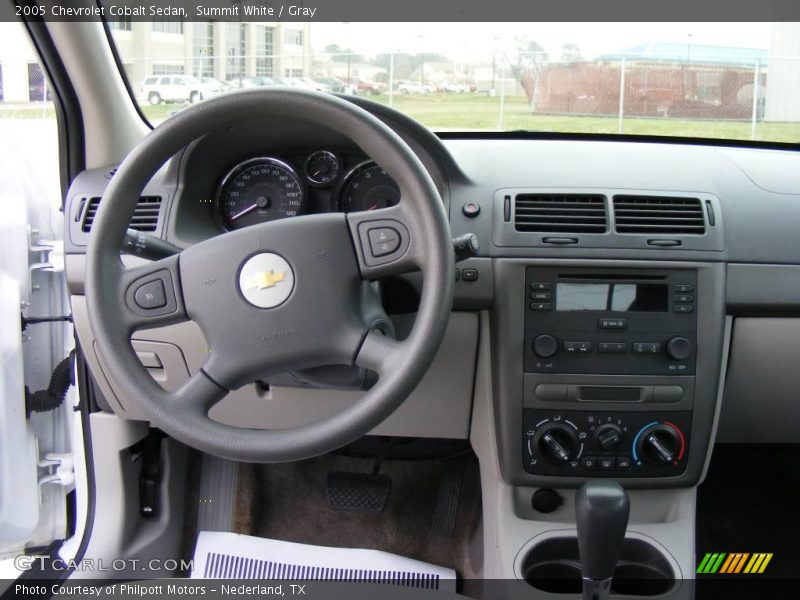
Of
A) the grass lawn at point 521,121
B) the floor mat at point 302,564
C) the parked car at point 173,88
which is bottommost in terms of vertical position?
the floor mat at point 302,564

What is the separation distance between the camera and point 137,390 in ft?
4.34

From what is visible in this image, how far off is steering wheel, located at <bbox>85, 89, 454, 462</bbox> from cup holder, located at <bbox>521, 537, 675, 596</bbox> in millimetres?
791

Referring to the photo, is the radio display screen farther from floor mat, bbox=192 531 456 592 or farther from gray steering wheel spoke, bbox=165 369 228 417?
floor mat, bbox=192 531 456 592

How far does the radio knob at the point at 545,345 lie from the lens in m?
1.70

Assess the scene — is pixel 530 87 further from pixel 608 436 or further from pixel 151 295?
pixel 151 295

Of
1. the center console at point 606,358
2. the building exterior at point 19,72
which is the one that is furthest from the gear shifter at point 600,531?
the building exterior at point 19,72

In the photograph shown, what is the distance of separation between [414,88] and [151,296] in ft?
2.70

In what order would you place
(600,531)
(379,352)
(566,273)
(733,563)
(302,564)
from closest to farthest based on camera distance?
1. (379,352)
2. (600,531)
3. (566,273)
4. (302,564)
5. (733,563)

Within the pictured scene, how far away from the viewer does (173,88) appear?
188 cm

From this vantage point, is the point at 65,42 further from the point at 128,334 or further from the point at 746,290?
the point at 746,290

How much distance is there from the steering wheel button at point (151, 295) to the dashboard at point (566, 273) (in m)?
0.29

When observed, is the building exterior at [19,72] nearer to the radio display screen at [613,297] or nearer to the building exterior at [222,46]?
the building exterior at [222,46]

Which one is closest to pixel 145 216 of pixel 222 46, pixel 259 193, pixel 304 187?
pixel 259 193

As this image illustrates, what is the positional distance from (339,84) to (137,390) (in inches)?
34.2
